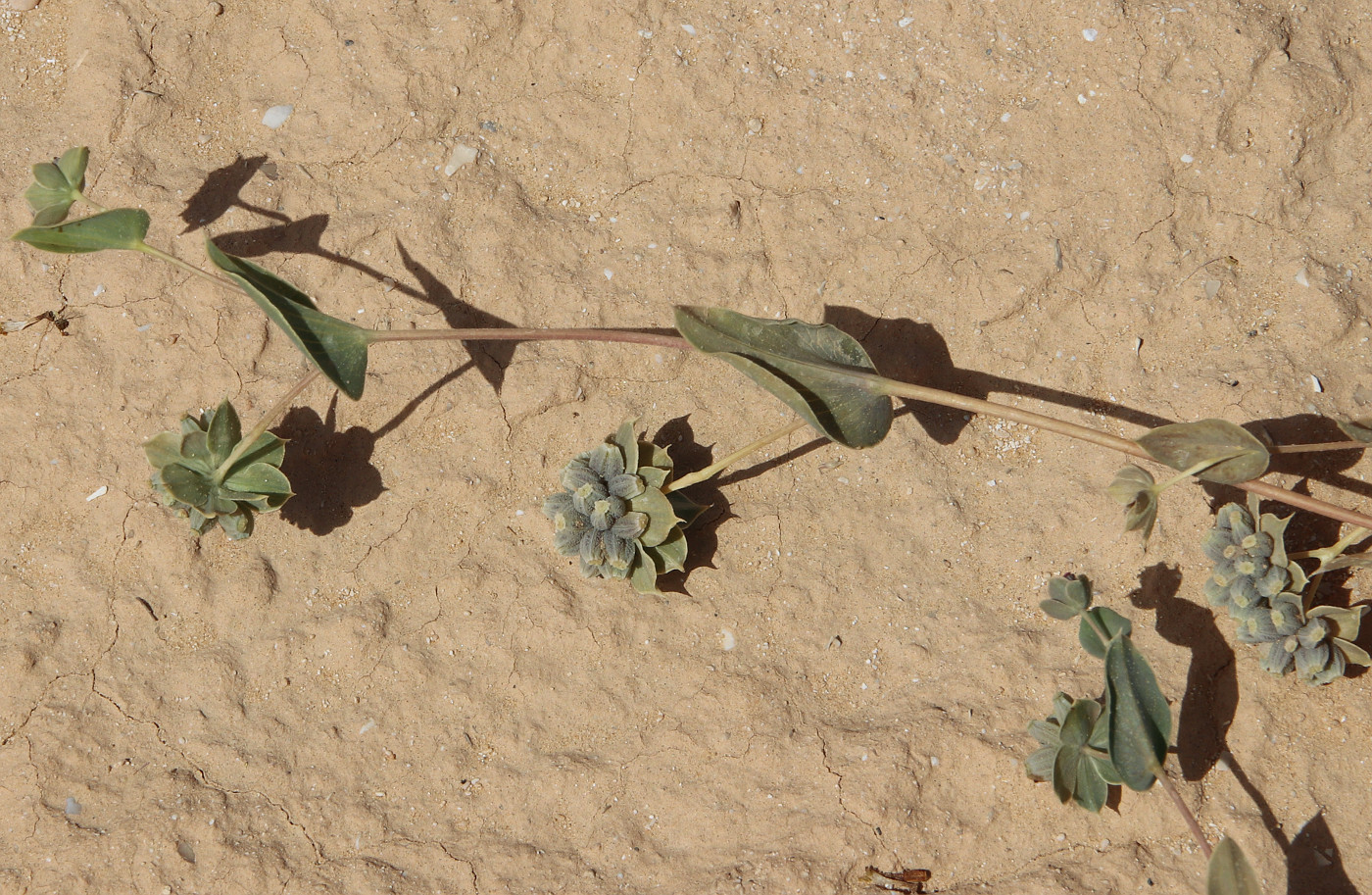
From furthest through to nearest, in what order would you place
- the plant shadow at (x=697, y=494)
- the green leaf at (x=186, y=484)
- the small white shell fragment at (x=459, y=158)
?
the small white shell fragment at (x=459, y=158) → the plant shadow at (x=697, y=494) → the green leaf at (x=186, y=484)

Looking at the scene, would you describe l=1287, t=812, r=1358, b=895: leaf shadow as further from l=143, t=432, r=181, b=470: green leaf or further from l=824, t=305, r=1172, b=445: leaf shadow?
l=143, t=432, r=181, b=470: green leaf

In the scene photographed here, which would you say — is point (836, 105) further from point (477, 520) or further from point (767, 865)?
point (767, 865)

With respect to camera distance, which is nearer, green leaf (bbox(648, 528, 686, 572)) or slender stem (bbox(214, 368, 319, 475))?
slender stem (bbox(214, 368, 319, 475))

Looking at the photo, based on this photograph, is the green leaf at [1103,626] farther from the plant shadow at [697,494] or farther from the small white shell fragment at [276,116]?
the small white shell fragment at [276,116]

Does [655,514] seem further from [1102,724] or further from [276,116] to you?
[276,116]

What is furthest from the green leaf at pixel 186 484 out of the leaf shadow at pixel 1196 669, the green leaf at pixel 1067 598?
the leaf shadow at pixel 1196 669

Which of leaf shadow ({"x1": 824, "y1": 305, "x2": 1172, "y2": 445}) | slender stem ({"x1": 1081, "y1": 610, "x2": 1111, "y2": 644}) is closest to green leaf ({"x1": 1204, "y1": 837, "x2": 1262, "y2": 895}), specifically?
slender stem ({"x1": 1081, "y1": 610, "x2": 1111, "y2": 644})
